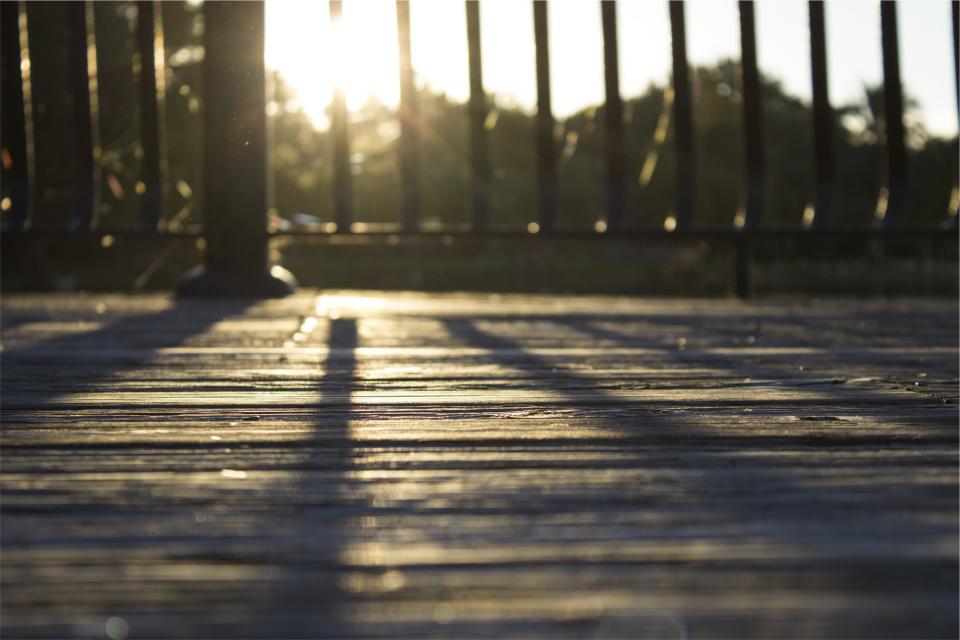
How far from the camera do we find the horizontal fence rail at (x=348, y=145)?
11.5ft

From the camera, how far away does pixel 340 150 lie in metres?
3.64

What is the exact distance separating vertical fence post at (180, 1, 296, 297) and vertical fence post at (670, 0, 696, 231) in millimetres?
1243

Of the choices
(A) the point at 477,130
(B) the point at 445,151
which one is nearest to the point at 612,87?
(A) the point at 477,130

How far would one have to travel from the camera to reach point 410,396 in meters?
1.58

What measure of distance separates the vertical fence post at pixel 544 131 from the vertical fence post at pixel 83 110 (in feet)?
4.52

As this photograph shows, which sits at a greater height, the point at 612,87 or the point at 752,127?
the point at 612,87

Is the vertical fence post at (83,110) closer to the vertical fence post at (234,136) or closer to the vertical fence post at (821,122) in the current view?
the vertical fence post at (234,136)

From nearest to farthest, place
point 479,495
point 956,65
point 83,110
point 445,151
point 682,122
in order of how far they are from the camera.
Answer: point 479,495, point 956,65, point 682,122, point 83,110, point 445,151

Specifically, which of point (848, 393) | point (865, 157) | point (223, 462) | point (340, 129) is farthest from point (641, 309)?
point (865, 157)

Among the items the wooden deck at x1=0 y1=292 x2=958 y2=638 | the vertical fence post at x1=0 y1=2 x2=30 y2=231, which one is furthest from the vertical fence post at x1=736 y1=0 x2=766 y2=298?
the vertical fence post at x1=0 y1=2 x2=30 y2=231

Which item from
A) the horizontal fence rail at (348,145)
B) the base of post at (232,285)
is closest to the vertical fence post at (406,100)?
the horizontal fence rail at (348,145)

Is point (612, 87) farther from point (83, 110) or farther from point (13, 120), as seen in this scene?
point (13, 120)

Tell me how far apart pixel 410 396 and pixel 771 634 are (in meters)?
0.96

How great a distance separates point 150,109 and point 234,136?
1.01 ft
